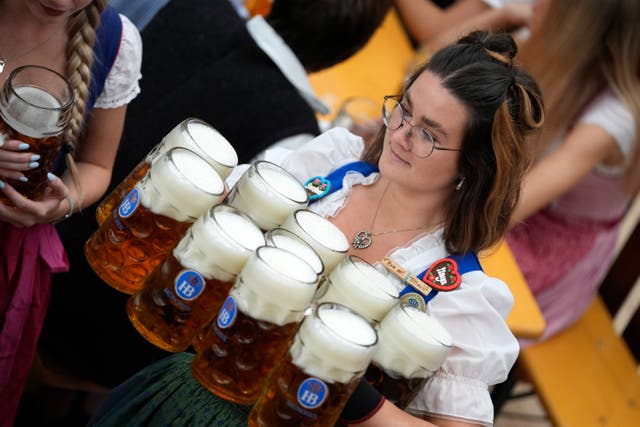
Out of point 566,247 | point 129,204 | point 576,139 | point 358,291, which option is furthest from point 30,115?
point 566,247

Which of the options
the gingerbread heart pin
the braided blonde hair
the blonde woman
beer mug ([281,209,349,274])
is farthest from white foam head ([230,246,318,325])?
the blonde woman

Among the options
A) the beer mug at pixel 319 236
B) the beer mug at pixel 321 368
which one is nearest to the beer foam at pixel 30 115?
the beer mug at pixel 319 236

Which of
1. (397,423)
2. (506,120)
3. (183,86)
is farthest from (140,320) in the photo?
(183,86)

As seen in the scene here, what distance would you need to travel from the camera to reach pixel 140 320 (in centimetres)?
121

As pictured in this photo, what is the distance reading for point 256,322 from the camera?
1.08m

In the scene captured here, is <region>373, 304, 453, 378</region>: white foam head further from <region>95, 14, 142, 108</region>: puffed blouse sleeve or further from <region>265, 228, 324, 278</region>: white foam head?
<region>95, 14, 142, 108</region>: puffed blouse sleeve

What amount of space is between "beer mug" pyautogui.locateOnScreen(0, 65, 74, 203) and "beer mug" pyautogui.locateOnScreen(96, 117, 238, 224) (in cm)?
13

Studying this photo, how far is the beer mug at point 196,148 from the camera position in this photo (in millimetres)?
1279

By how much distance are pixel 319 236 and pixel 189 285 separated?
8.3 inches

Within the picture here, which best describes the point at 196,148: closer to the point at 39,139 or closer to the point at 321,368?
the point at 39,139

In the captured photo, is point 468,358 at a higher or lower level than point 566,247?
higher

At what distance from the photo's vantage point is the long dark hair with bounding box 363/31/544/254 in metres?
1.38

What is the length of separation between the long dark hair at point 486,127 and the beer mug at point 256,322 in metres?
0.46

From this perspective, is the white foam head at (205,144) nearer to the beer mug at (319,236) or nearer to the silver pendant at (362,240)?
the beer mug at (319,236)
